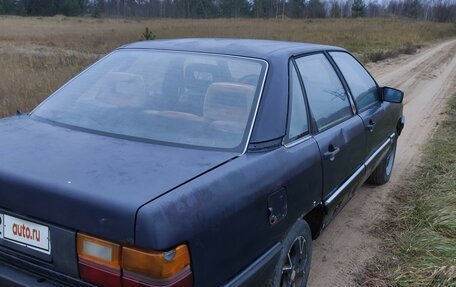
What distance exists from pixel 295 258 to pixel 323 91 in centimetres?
121

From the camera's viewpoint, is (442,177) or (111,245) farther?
(442,177)

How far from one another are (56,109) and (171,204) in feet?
4.59

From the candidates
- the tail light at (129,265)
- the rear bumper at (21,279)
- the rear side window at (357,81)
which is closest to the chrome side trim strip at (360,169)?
the rear side window at (357,81)

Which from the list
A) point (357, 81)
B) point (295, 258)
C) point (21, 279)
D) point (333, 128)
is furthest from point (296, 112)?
point (21, 279)

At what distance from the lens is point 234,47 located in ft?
9.57

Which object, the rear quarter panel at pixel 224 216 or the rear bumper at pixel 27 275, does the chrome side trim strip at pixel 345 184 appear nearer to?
the rear quarter panel at pixel 224 216

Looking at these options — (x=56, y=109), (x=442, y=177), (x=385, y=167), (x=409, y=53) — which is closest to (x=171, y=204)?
(x=56, y=109)

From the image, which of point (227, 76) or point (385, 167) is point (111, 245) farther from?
point (385, 167)

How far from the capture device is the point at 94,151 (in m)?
2.12

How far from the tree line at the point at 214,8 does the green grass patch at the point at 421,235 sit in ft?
253

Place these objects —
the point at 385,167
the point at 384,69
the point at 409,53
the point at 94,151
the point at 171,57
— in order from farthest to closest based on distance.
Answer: the point at 409,53, the point at 384,69, the point at 385,167, the point at 171,57, the point at 94,151

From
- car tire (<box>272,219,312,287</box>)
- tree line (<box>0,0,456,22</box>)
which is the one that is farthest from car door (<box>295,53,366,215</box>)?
tree line (<box>0,0,456,22</box>)

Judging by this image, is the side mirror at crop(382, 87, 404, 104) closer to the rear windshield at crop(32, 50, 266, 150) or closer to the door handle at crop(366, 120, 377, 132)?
the door handle at crop(366, 120, 377, 132)

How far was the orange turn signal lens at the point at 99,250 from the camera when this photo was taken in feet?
5.51
